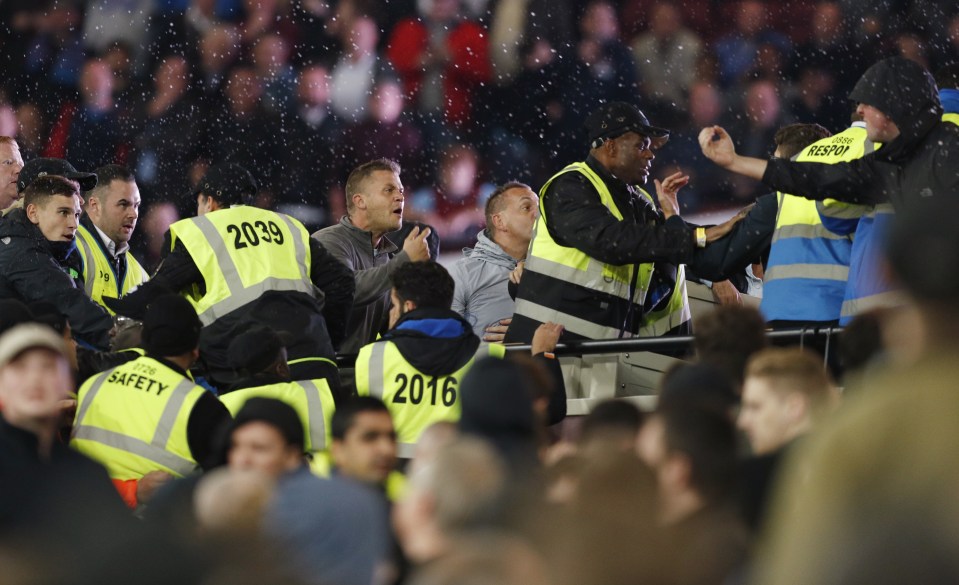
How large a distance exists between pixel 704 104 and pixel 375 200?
3.69 m

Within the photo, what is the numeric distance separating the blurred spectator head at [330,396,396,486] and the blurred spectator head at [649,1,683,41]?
7.04 metres

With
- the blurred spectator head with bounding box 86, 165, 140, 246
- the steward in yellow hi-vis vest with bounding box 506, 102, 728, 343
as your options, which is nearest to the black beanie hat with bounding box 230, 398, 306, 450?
the steward in yellow hi-vis vest with bounding box 506, 102, 728, 343

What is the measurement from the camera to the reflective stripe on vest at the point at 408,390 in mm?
5500

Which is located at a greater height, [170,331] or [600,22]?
[600,22]

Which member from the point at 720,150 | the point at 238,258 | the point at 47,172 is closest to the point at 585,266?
the point at 720,150

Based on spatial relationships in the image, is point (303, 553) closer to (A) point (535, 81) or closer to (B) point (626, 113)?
(B) point (626, 113)

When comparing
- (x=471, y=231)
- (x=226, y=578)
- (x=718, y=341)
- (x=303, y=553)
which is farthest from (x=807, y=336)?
(x=471, y=231)

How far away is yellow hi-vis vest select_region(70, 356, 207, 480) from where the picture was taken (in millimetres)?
5305

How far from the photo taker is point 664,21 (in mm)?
11094

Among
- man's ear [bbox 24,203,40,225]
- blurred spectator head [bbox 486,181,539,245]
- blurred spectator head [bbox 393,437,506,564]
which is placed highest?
blurred spectator head [bbox 486,181,539,245]

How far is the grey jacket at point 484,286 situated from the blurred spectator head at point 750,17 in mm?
3822

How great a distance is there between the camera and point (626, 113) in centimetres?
672

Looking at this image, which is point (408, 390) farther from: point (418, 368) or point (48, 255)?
point (48, 255)

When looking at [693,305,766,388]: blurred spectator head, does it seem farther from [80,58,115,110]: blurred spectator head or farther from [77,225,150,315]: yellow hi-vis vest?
[80,58,115,110]: blurred spectator head
